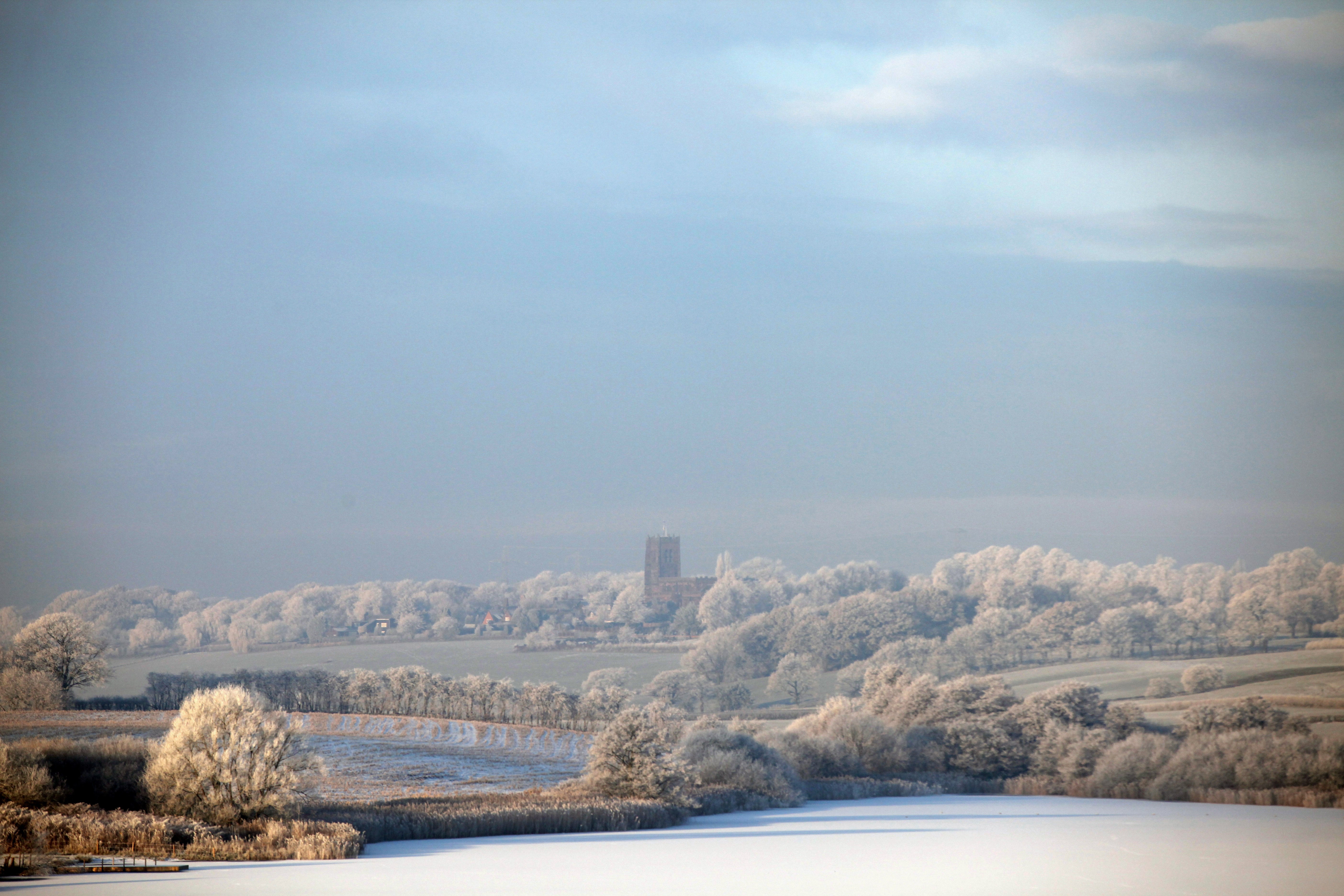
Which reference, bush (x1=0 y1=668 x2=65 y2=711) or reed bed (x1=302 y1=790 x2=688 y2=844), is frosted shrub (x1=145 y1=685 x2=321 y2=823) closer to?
reed bed (x1=302 y1=790 x2=688 y2=844)

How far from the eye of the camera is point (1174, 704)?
54.3 meters

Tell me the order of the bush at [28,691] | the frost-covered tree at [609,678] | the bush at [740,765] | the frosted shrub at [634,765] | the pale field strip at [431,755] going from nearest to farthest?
the frosted shrub at [634,765] < the bush at [740,765] < the pale field strip at [431,755] < the bush at [28,691] < the frost-covered tree at [609,678]

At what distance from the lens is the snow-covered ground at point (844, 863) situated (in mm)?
12844

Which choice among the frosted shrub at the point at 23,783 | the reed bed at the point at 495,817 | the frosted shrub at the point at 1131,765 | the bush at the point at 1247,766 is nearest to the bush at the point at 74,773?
the frosted shrub at the point at 23,783

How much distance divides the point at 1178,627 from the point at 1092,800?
72.3 m

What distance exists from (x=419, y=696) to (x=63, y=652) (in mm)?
19057

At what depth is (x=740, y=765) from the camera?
25.0m

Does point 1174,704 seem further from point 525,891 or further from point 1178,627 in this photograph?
point 525,891

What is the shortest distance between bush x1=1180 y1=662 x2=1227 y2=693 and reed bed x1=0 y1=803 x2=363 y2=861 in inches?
2457

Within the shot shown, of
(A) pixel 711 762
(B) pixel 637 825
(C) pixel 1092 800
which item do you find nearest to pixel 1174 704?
(C) pixel 1092 800

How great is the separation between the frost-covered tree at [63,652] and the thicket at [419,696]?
10.8 feet

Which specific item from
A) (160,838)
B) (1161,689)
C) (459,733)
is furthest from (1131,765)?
Answer: (1161,689)

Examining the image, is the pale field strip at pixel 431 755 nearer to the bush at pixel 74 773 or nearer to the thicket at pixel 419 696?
the bush at pixel 74 773

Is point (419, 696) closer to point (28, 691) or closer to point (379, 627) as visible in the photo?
point (28, 691)
